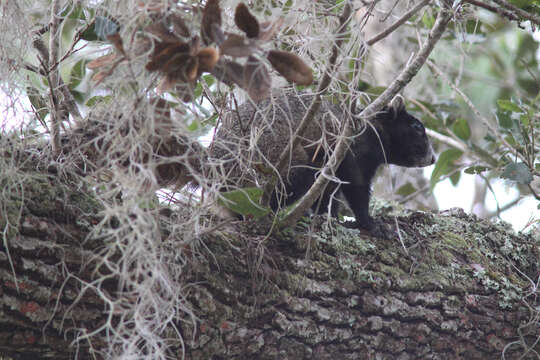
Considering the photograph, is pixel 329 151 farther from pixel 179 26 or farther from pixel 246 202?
pixel 179 26

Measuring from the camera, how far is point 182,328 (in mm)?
1748

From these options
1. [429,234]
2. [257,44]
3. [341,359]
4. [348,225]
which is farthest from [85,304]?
[429,234]

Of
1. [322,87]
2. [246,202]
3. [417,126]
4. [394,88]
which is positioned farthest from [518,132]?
[246,202]

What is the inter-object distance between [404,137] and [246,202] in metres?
2.43

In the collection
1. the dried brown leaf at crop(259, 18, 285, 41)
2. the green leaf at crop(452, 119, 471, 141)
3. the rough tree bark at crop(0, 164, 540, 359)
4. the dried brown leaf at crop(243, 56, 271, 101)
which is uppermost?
the dried brown leaf at crop(259, 18, 285, 41)

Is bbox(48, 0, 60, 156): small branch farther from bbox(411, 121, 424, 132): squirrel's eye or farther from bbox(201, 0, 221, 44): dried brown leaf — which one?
bbox(411, 121, 424, 132): squirrel's eye

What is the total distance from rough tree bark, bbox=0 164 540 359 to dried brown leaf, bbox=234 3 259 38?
701 mm

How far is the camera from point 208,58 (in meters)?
1.41

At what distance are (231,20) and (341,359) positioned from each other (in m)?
1.33

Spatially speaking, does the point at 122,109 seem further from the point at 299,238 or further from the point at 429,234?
the point at 429,234

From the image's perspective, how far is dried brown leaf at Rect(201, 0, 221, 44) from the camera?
1448 mm

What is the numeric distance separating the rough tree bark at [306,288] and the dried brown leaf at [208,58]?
0.56 metres

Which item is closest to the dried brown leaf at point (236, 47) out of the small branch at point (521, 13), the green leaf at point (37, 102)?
the green leaf at point (37, 102)

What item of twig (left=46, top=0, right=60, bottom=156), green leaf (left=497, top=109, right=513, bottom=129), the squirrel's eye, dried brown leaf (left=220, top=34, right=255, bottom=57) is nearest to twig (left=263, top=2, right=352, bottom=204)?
dried brown leaf (left=220, top=34, right=255, bottom=57)
